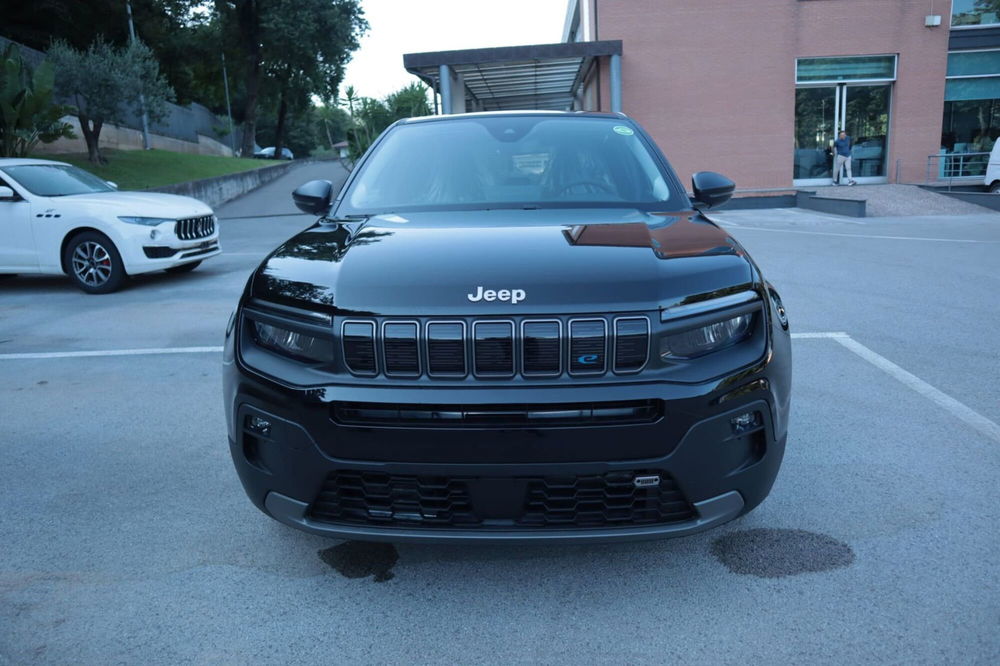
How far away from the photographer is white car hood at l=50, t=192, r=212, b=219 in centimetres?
920

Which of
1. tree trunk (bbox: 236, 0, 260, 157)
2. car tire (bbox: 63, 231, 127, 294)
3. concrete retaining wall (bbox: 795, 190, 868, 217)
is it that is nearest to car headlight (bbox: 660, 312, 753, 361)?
car tire (bbox: 63, 231, 127, 294)

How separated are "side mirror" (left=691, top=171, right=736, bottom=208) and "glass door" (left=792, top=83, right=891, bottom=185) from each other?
21.3m

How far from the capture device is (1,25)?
3042cm

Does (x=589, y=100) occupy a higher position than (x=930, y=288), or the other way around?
(x=589, y=100)

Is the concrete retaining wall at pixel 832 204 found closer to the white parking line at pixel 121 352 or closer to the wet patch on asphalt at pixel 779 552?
the white parking line at pixel 121 352

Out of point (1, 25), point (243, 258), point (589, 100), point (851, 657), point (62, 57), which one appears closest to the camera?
point (851, 657)

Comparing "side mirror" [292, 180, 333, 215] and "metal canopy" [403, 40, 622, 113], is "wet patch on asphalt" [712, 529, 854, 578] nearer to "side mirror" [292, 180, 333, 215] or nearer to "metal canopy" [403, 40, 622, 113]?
"side mirror" [292, 180, 333, 215]

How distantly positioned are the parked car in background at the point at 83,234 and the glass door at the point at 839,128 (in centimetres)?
1931

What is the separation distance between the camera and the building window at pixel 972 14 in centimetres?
2444

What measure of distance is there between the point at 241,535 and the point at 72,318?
18.7 feet

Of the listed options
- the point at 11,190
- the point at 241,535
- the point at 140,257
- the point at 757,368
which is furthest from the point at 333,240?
the point at 11,190

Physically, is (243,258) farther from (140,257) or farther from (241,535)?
(241,535)

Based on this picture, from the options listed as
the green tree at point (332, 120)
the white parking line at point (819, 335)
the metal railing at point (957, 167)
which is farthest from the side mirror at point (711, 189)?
the green tree at point (332, 120)

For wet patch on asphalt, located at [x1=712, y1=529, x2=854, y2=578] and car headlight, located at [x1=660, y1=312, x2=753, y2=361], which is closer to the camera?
car headlight, located at [x1=660, y1=312, x2=753, y2=361]
